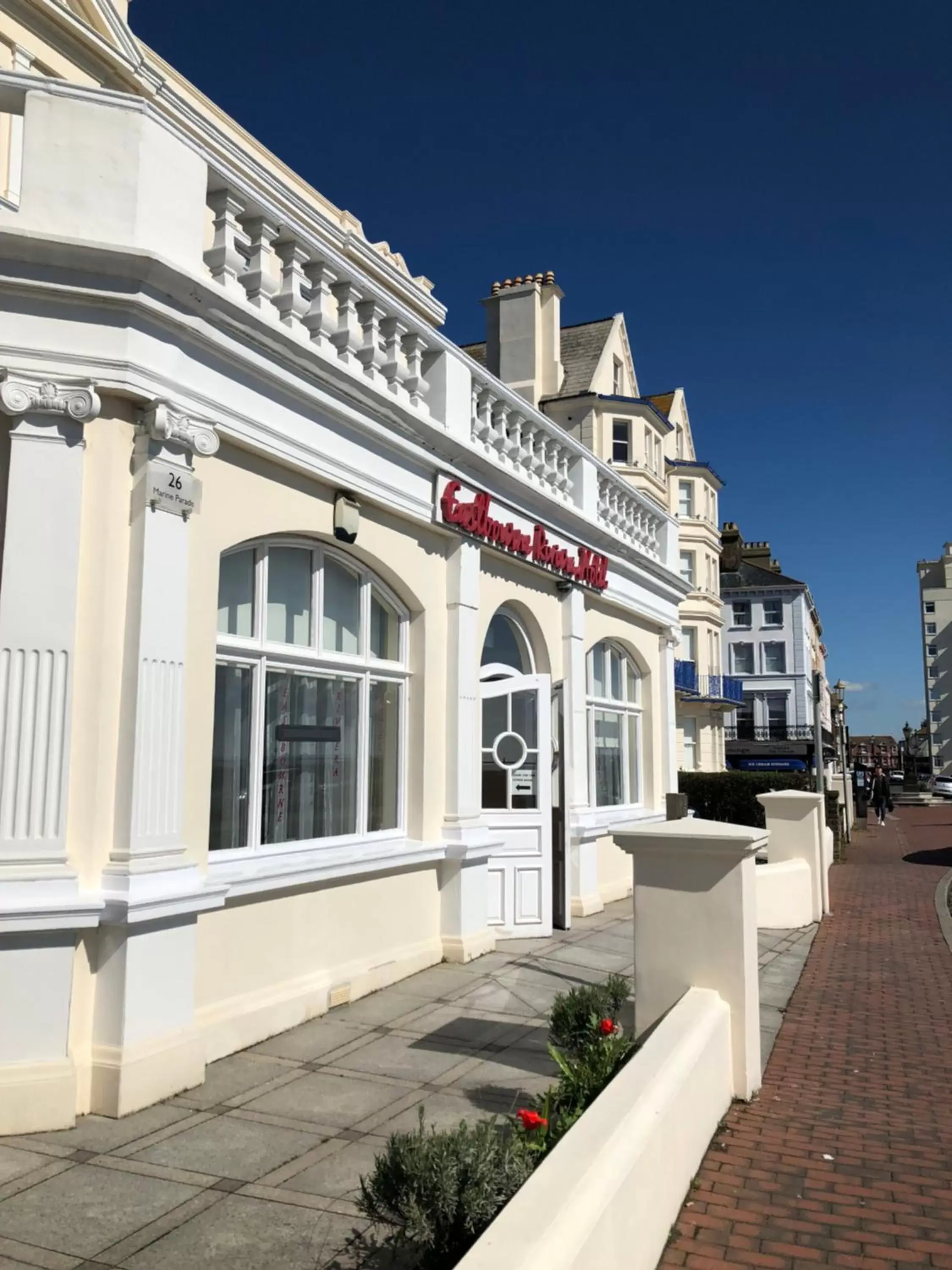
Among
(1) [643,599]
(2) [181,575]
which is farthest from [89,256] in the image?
(1) [643,599]

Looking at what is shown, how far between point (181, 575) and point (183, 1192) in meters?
3.26

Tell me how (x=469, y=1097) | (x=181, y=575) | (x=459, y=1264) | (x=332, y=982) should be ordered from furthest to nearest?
(x=332, y=982) < (x=181, y=575) < (x=469, y=1097) < (x=459, y=1264)

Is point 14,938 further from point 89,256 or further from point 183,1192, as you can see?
point 89,256

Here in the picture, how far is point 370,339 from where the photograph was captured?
27.4 feet

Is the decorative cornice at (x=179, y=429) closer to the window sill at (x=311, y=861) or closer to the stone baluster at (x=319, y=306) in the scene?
the stone baluster at (x=319, y=306)

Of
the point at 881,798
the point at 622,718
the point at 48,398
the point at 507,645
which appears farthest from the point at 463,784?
the point at 881,798

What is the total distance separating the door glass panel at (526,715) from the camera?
10.5m

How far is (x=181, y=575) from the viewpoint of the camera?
237 inches

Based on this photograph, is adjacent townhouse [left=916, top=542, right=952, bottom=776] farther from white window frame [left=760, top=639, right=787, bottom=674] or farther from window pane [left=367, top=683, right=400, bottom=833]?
window pane [left=367, top=683, right=400, bottom=833]

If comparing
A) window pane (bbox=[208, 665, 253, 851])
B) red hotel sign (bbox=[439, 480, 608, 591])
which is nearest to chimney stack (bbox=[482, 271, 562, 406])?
red hotel sign (bbox=[439, 480, 608, 591])

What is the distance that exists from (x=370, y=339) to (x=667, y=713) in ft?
29.3

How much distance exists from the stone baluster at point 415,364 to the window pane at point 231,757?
11.0 feet

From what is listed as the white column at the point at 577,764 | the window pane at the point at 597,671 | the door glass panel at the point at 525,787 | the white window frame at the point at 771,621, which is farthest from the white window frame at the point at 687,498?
the door glass panel at the point at 525,787

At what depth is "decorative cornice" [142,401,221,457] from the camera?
230 inches
